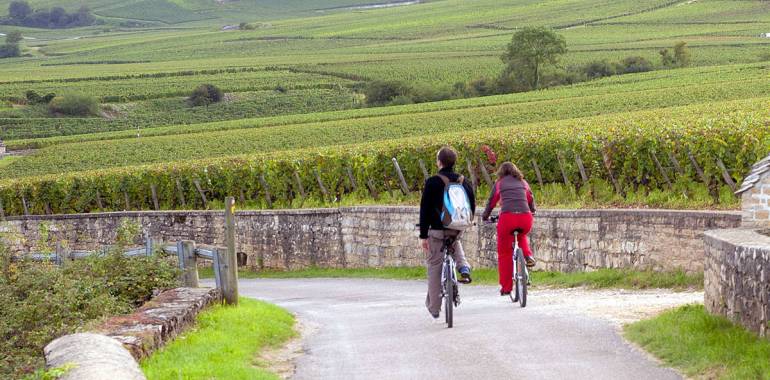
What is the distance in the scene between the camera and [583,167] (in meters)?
24.4

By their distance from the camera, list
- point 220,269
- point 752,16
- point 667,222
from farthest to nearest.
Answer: point 752,16, point 667,222, point 220,269

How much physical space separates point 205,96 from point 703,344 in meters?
98.3

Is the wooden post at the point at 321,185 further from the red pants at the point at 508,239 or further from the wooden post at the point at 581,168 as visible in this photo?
the red pants at the point at 508,239

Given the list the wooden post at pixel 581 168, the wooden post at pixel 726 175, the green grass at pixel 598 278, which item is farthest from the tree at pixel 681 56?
the wooden post at pixel 726 175

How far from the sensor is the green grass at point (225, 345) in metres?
10.4

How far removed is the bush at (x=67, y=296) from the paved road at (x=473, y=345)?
81.0 inches

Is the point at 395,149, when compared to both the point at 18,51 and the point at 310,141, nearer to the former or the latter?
the point at 310,141

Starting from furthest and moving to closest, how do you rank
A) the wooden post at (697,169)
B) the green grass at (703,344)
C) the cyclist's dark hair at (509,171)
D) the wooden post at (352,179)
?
the wooden post at (352,179) → the wooden post at (697,169) → the cyclist's dark hair at (509,171) → the green grass at (703,344)

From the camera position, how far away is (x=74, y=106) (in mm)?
100375

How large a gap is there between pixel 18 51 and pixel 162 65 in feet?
158

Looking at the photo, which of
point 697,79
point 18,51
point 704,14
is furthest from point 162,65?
point 697,79

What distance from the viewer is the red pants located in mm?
14719

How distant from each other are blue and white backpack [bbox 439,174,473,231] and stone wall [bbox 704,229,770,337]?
8.00ft

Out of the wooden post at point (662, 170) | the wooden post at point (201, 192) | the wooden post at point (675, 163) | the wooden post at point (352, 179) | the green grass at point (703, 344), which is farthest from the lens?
the wooden post at point (201, 192)
